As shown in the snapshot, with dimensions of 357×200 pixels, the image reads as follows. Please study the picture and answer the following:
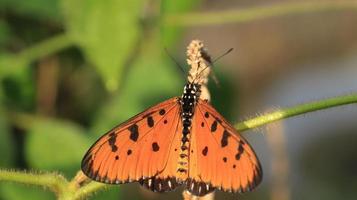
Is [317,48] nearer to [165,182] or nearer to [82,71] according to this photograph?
[82,71]

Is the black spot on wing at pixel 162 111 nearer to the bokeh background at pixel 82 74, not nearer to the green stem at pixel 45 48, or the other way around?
the bokeh background at pixel 82 74

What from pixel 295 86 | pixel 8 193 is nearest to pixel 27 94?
pixel 8 193

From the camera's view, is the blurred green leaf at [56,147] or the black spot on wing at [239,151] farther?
the blurred green leaf at [56,147]

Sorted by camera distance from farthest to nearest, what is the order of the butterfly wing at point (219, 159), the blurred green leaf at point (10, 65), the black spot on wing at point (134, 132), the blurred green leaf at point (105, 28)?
the blurred green leaf at point (10, 65) < the blurred green leaf at point (105, 28) < the black spot on wing at point (134, 132) < the butterfly wing at point (219, 159)

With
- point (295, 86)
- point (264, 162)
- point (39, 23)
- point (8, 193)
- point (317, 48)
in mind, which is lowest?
point (8, 193)

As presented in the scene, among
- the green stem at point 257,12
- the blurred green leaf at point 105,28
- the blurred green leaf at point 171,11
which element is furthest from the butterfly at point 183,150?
the blurred green leaf at point 171,11

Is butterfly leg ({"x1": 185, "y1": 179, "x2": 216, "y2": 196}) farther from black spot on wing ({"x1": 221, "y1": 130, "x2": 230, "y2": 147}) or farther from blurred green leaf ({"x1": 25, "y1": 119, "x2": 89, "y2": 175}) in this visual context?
blurred green leaf ({"x1": 25, "y1": 119, "x2": 89, "y2": 175})

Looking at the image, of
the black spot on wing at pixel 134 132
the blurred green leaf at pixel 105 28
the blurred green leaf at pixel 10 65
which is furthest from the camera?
the blurred green leaf at pixel 10 65
